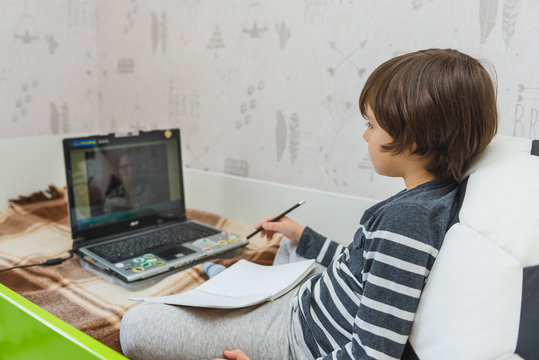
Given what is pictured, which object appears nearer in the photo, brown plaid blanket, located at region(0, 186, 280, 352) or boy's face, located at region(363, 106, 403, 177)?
boy's face, located at region(363, 106, 403, 177)

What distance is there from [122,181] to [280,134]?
42 cm

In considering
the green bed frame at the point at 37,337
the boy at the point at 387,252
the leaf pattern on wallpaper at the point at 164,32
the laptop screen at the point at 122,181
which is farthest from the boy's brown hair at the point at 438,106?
the leaf pattern on wallpaper at the point at 164,32

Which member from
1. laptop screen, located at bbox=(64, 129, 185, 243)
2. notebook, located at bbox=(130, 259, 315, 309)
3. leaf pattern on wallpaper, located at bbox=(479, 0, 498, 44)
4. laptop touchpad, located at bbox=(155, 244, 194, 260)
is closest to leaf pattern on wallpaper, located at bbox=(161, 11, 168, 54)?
laptop screen, located at bbox=(64, 129, 185, 243)

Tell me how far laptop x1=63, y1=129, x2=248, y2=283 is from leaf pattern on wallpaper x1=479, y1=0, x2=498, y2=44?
68 centimetres

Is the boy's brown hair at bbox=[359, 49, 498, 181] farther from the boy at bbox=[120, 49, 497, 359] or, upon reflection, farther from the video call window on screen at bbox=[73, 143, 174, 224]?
the video call window on screen at bbox=[73, 143, 174, 224]

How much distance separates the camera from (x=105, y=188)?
1192 mm

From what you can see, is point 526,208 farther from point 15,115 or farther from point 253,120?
point 15,115

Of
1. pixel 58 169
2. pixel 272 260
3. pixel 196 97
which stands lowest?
pixel 272 260

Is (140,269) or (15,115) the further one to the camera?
(15,115)

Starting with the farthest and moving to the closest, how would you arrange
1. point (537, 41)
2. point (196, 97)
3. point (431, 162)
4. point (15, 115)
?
point (15, 115) < point (196, 97) < point (537, 41) < point (431, 162)

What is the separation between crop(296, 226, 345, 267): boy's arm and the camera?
940 mm

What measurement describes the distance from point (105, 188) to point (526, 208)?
95 centimetres

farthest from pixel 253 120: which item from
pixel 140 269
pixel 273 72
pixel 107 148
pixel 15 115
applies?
pixel 15 115

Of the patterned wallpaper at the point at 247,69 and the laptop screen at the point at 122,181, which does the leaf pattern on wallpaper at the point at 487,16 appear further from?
the laptop screen at the point at 122,181
